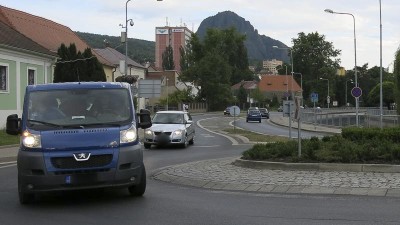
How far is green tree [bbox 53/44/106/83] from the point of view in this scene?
39.8 m

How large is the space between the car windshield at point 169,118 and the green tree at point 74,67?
1617 centimetres

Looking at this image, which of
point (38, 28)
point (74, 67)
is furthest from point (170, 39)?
point (74, 67)

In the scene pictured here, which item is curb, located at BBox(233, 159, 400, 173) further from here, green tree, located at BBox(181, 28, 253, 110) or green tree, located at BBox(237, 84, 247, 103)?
green tree, located at BBox(237, 84, 247, 103)

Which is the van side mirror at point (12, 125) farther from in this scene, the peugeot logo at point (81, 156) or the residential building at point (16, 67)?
the residential building at point (16, 67)

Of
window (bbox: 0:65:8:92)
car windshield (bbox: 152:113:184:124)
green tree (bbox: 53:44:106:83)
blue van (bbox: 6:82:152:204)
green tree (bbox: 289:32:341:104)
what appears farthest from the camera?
green tree (bbox: 289:32:341:104)

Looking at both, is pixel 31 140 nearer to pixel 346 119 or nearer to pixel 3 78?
pixel 3 78

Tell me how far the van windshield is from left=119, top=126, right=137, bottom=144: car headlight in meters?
0.19

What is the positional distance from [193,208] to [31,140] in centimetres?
290

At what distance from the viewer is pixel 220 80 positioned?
367 ft

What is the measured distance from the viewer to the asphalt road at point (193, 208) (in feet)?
26.0

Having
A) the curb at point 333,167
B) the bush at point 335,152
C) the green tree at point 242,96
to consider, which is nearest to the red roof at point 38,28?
the bush at point 335,152

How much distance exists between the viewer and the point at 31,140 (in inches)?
356

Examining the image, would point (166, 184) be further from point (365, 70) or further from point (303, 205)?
point (365, 70)

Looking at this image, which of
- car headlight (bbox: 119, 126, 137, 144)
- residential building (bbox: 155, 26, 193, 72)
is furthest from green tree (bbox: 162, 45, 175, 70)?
car headlight (bbox: 119, 126, 137, 144)
